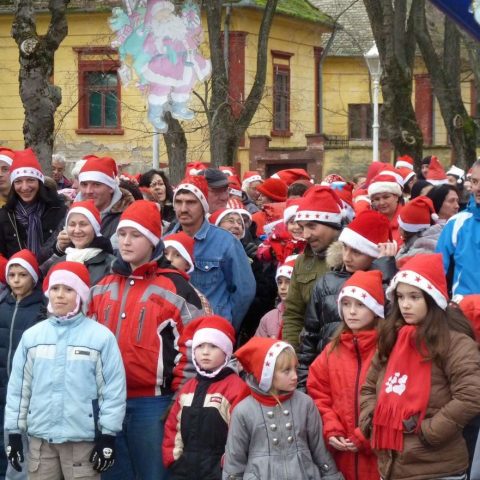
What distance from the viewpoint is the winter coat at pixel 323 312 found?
678cm

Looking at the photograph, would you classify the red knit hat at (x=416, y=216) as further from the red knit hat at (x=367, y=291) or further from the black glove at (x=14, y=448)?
the black glove at (x=14, y=448)

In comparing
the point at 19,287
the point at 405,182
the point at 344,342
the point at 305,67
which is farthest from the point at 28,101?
the point at 305,67

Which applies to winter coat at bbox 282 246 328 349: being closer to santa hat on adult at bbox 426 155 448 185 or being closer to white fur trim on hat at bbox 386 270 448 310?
white fur trim on hat at bbox 386 270 448 310

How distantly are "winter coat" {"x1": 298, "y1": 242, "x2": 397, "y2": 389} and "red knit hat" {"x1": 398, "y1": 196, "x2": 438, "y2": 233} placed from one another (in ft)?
5.38

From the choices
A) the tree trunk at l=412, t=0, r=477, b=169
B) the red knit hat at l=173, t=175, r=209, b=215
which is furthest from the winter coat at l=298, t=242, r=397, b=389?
the tree trunk at l=412, t=0, r=477, b=169

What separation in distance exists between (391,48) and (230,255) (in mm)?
11154

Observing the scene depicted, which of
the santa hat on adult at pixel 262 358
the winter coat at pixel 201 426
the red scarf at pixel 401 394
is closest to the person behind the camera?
the red scarf at pixel 401 394

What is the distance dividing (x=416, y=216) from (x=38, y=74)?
18.1 feet

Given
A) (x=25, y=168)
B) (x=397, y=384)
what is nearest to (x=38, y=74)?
(x=25, y=168)

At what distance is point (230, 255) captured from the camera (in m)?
7.93

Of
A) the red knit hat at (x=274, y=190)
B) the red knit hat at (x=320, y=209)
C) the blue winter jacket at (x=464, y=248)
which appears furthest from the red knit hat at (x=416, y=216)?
the red knit hat at (x=274, y=190)

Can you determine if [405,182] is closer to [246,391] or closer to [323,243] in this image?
[323,243]

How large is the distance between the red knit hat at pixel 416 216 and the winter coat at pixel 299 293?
1422mm

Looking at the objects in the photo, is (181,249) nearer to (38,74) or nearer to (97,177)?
(97,177)
